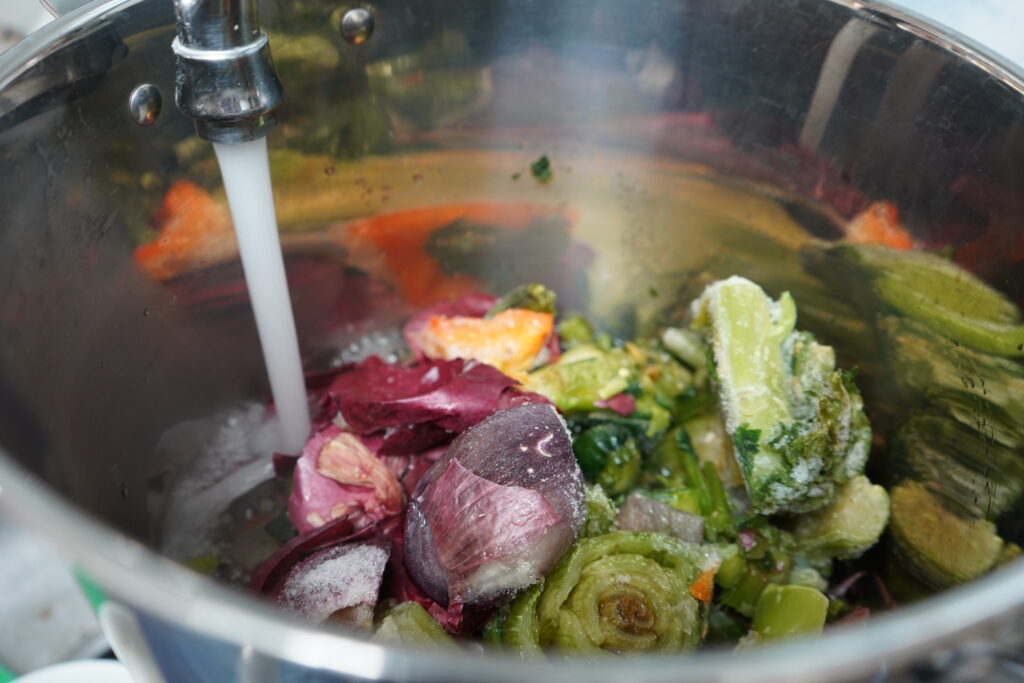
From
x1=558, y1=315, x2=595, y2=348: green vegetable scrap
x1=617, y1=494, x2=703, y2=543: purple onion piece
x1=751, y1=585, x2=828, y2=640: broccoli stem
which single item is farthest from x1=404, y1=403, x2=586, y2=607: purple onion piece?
x1=558, y1=315, x2=595, y2=348: green vegetable scrap

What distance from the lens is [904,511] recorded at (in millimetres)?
766

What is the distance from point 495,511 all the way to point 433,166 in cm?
47

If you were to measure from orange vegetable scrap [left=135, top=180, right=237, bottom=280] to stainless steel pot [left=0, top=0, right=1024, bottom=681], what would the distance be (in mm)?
15

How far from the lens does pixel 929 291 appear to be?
2.43 ft

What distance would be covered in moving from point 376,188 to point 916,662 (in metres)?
0.72

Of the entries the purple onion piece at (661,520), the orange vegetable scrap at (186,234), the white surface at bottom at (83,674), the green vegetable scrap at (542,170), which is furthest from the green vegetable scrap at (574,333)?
the white surface at bottom at (83,674)

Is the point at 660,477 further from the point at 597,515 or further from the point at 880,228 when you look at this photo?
the point at 880,228

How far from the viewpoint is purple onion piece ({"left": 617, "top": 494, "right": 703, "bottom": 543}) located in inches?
28.1

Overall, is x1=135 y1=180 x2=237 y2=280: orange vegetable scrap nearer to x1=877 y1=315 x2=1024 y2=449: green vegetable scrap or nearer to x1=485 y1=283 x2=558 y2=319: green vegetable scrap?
x1=485 y1=283 x2=558 y2=319: green vegetable scrap

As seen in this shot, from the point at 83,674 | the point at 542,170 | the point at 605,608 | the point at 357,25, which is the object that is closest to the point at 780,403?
the point at 605,608

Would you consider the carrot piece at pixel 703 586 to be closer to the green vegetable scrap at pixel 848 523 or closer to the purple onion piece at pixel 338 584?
the green vegetable scrap at pixel 848 523

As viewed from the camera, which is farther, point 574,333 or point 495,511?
point 574,333

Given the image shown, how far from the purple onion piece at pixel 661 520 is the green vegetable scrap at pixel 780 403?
2.6 inches

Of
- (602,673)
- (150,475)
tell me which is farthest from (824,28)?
(150,475)
